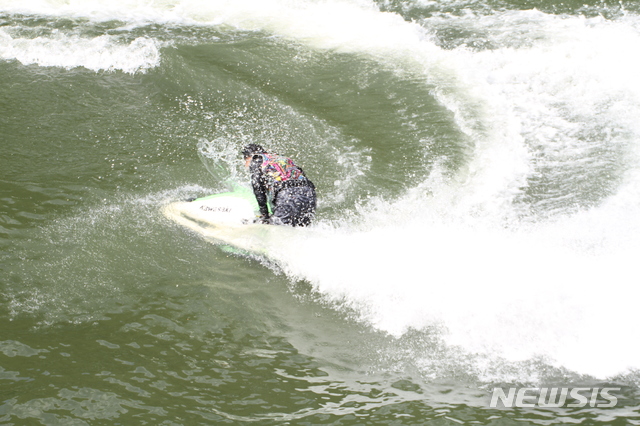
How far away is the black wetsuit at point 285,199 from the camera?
6414 millimetres

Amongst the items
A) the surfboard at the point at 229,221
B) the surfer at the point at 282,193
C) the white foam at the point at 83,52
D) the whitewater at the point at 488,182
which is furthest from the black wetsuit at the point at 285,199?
the white foam at the point at 83,52

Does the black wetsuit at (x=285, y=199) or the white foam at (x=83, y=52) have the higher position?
the white foam at (x=83, y=52)

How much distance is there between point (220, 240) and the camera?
21.4 ft

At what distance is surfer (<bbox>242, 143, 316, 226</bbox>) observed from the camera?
253 inches

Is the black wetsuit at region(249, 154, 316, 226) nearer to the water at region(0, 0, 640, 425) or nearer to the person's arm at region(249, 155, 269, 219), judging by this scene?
the person's arm at region(249, 155, 269, 219)

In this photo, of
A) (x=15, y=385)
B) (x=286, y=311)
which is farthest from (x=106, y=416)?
(x=286, y=311)

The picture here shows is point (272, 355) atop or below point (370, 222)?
below

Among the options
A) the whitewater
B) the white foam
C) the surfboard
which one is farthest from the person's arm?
the white foam

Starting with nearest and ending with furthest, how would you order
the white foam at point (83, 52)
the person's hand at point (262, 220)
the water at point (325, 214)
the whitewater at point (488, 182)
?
the water at point (325, 214) < the whitewater at point (488, 182) < the person's hand at point (262, 220) < the white foam at point (83, 52)

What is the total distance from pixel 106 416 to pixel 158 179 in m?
3.63

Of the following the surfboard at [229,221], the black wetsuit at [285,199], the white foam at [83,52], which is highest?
the white foam at [83,52]

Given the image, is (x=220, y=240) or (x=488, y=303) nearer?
(x=488, y=303)

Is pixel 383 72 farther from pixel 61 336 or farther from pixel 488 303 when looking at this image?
pixel 61 336

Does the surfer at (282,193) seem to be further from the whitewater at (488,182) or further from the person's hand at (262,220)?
the whitewater at (488,182)
